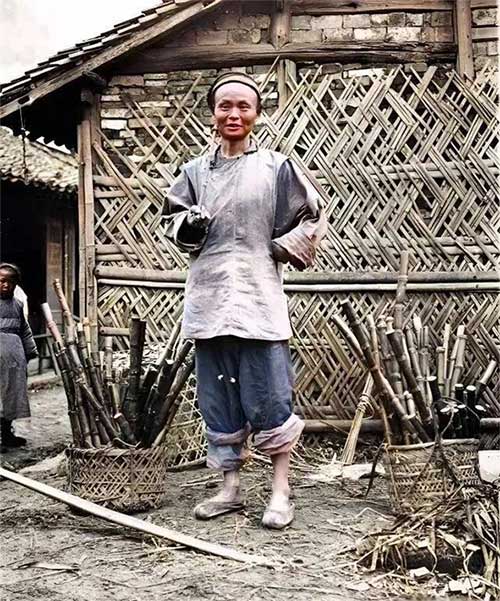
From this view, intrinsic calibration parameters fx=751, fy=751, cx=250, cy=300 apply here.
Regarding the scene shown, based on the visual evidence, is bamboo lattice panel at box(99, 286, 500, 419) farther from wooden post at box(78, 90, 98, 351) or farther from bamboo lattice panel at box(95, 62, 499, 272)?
wooden post at box(78, 90, 98, 351)

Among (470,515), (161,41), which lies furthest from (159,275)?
(470,515)

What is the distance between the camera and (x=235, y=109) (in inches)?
140

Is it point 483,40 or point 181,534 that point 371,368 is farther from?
point 483,40

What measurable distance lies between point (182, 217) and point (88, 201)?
2.74m

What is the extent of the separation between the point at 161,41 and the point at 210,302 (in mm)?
3304

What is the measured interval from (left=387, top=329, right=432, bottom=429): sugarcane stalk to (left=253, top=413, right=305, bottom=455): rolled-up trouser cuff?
23.4 inches

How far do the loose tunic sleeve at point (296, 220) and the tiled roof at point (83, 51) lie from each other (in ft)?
9.25

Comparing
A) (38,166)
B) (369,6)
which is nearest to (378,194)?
(369,6)

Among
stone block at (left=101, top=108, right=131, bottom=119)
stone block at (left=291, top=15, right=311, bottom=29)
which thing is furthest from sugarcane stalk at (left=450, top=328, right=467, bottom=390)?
stone block at (left=101, top=108, right=131, bottom=119)

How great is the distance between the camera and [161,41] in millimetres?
6094

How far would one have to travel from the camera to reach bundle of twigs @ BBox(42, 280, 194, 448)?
154 inches

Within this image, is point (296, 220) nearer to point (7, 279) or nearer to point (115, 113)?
point (115, 113)

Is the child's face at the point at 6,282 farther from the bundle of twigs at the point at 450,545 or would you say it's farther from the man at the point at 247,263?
the bundle of twigs at the point at 450,545

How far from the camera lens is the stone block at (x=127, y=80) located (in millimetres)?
6148
